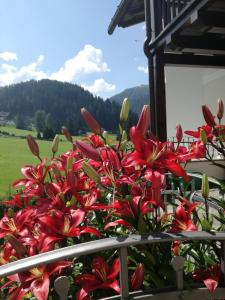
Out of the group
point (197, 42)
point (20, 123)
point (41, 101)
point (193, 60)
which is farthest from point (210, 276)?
point (41, 101)

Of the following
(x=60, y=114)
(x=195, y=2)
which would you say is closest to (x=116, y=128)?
(x=195, y=2)

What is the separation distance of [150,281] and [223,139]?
0.43 metres

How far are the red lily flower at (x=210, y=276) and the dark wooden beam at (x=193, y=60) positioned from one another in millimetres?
3343

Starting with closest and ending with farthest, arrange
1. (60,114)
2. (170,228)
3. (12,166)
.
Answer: (170,228), (12,166), (60,114)

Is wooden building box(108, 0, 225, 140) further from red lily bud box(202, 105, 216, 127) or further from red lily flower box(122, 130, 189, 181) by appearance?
red lily flower box(122, 130, 189, 181)

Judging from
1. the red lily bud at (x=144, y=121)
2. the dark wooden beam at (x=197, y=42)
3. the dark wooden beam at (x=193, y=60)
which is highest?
the dark wooden beam at (x=197, y=42)

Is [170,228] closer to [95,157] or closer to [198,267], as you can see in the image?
[198,267]

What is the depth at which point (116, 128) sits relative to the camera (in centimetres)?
94

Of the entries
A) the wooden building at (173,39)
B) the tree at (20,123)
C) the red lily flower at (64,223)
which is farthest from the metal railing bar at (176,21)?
the tree at (20,123)

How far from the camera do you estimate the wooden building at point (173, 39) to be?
329cm

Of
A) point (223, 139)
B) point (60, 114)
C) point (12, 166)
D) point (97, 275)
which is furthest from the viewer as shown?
point (60, 114)

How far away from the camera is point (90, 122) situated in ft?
2.99

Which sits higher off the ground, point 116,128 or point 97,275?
point 116,128

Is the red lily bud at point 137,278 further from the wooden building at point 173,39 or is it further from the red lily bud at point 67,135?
the wooden building at point 173,39
